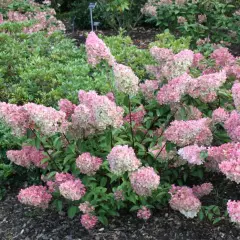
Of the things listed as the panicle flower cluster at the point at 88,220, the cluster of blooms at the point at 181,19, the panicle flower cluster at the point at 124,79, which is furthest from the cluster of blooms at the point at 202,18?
the panicle flower cluster at the point at 88,220

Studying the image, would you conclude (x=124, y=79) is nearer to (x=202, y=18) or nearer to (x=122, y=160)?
(x=122, y=160)

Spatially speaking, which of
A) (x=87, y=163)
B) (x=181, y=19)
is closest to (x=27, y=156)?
(x=87, y=163)

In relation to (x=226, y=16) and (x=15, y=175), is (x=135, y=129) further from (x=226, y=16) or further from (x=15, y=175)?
(x=226, y=16)

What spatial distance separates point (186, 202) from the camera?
110 inches

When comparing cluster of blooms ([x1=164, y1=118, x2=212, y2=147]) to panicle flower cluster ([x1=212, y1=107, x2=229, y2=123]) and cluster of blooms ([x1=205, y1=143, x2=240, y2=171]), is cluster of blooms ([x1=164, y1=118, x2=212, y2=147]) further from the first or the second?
panicle flower cluster ([x1=212, y1=107, x2=229, y2=123])

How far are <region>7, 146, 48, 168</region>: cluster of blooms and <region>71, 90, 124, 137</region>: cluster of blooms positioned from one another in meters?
0.37

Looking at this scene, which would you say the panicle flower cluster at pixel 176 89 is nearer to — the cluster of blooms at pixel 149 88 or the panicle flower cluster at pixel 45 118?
the cluster of blooms at pixel 149 88

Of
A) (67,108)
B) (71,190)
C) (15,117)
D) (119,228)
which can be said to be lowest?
(119,228)

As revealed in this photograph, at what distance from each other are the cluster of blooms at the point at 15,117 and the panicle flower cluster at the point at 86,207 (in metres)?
0.61

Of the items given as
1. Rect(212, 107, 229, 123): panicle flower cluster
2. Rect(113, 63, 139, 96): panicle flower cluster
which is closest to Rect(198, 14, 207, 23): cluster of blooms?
Rect(212, 107, 229, 123): panicle flower cluster

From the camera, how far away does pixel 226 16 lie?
7125 millimetres

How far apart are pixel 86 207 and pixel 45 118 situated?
65 cm

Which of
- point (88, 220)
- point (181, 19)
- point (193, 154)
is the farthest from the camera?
point (181, 19)

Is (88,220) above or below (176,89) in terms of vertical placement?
below
